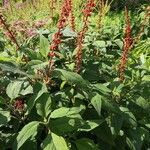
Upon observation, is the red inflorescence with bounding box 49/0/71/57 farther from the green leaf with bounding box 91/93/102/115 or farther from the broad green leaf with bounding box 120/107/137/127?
the broad green leaf with bounding box 120/107/137/127

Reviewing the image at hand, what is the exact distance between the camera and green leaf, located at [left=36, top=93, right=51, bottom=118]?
267 cm

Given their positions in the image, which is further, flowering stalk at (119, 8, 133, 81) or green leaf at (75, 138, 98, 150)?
flowering stalk at (119, 8, 133, 81)

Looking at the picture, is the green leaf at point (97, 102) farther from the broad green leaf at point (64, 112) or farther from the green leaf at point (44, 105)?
the green leaf at point (44, 105)

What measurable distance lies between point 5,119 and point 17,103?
232mm

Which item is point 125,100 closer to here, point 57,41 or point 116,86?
point 116,86

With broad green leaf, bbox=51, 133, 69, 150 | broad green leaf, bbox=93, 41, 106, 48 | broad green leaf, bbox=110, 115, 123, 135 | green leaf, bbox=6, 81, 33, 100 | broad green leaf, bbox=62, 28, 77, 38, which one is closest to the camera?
broad green leaf, bbox=51, 133, 69, 150

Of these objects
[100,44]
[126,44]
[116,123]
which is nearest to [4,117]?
[116,123]

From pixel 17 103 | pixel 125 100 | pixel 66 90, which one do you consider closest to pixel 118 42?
pixel 125 100

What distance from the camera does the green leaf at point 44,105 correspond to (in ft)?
8.75

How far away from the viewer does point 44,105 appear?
270 centimetres

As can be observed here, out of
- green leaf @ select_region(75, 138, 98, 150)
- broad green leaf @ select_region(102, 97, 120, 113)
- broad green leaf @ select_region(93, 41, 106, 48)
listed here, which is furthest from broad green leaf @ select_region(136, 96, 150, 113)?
broad green leaf @ select_region(93, 41, 106, 48)

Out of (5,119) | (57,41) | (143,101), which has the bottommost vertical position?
(143,101)

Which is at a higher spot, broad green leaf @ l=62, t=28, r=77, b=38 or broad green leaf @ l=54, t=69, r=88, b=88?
broad green leaf @ l=54, t=69, r=88, b=88

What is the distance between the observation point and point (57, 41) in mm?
2713
